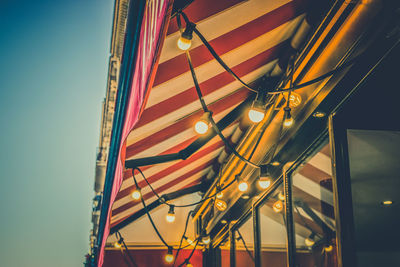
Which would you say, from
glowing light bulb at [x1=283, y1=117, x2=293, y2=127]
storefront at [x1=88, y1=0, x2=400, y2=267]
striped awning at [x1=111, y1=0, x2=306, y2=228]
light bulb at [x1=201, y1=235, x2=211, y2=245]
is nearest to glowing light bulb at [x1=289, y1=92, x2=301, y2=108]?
storefront at [x1=88, y1=0, x2=400, y2=267]

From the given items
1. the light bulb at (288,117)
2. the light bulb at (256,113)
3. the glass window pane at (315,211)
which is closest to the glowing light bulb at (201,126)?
the light bulb at (256,113)

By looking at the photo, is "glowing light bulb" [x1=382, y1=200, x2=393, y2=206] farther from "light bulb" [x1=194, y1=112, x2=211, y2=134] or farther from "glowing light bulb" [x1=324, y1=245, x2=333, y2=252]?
"light bulb" [x1=194, y1=112, x2=211, y2=134]

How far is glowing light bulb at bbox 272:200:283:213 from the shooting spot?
10.9 feet

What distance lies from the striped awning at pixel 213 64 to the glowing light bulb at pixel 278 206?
0.98 meters

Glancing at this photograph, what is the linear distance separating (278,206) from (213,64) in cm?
140

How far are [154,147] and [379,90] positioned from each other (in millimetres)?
2476

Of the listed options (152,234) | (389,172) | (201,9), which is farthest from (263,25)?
(152,234)

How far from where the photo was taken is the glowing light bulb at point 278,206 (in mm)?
3337

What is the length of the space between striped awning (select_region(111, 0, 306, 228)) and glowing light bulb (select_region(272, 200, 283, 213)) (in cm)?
98

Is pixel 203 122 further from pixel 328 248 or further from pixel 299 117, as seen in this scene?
pixel 328 248

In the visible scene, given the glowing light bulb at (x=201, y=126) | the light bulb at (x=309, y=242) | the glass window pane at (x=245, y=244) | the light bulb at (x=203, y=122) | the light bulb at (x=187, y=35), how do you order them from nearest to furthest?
the light bulb at (x=187, y=35), the light bulb at (x=203, y=122), the glowing light bulb at (x=201, y=126), the light bulb at (x=309, y=242), the glass window pane at (x=245, y=244)

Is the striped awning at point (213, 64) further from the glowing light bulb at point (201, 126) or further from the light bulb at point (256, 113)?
the light bulb at point (256, 113)

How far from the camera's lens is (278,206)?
11.2 ft

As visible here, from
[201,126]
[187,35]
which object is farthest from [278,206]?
[187,35]
